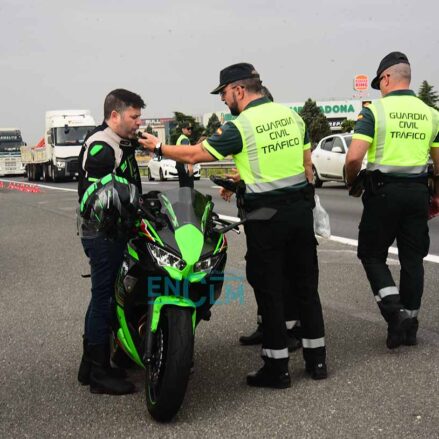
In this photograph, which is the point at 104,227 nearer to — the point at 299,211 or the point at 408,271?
the point at 299,211

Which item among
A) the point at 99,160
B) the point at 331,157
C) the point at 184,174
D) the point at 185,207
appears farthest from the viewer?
the point at 331,157

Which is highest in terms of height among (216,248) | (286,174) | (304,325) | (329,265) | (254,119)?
(254,119)

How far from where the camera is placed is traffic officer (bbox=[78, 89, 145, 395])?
411cm

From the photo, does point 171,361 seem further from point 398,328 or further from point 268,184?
point 398,328

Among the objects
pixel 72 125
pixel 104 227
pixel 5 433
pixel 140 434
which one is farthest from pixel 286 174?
Result: pixel 72 125

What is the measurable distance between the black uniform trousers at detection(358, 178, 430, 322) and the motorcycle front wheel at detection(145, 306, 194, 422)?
1830 millimetres

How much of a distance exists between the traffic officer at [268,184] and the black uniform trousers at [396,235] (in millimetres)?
804

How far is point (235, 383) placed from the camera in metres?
4.31

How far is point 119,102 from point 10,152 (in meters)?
45.1

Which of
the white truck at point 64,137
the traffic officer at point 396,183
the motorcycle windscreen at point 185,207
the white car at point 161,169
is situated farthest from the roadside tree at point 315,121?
the motorcycle windscreen at point 185,207

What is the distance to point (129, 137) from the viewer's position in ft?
13.7

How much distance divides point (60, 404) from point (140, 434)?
0.65 m

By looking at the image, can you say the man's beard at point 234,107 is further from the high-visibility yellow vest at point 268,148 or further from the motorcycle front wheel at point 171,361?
the motorcycle front wheel at point 171,361

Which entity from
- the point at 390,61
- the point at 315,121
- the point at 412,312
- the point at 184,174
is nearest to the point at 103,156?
the point at 184,174
